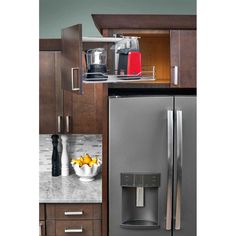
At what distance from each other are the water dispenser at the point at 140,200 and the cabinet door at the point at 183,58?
561 millimetres

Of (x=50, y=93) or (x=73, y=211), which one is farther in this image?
(x=50, y=93)

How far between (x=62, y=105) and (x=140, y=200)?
3.04ft

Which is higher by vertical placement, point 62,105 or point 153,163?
point 62,105

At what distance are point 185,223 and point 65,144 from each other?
116 centimetres

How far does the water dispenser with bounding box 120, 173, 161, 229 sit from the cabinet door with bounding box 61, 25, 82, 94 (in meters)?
0.66

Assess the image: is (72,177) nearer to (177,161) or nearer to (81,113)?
(81,113)

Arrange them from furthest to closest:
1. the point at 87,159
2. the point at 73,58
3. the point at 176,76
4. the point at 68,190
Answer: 1. the point at 87,159
2. the point at 68,190
3. the point at 176,76
4. the point at 73,58

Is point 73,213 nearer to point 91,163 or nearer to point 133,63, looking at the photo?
point 91,163

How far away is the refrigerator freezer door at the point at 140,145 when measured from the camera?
252 centimetres

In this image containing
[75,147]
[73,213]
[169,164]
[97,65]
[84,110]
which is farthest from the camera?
[75,147]

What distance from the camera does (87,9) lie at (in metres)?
3.31

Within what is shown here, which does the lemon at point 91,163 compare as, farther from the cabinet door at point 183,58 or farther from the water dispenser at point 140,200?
the cabinet door at point 183,58

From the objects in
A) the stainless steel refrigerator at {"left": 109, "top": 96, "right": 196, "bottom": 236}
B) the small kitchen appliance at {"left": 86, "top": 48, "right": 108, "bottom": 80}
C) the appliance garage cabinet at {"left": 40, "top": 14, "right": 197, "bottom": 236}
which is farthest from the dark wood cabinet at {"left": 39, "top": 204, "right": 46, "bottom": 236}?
the small kitchen appliance at {"left": 86, "top": 48, "right": 108, "bottom": 80}

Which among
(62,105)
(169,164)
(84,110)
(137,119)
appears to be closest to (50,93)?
(62,105)
